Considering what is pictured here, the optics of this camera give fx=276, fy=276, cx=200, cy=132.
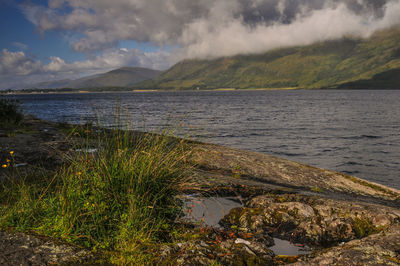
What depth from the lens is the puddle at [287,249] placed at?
4.70 metres

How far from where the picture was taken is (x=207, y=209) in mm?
6359

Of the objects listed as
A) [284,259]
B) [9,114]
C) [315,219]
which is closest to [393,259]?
[284,259]

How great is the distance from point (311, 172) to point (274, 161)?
56.7 inches

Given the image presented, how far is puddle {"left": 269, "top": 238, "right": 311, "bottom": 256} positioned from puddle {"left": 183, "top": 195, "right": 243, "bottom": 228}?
122 centimetres

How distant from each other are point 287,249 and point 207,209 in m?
2.07

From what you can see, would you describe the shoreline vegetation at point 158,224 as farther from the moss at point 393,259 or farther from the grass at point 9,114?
the grass at point 9,114

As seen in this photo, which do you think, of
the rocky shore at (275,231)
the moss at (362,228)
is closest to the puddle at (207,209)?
the rocky shore at (275,231)

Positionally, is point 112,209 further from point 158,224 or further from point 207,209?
point 207,209

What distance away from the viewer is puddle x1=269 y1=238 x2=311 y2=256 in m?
4.70

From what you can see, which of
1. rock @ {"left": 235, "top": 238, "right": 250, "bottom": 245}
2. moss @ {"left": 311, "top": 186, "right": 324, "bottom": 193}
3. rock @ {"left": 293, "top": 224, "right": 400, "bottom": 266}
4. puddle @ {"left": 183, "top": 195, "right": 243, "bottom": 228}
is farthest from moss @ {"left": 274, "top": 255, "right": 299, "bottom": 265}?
moss @ {"left": 311, "top": 186, "right": 324, "bottom": 193}

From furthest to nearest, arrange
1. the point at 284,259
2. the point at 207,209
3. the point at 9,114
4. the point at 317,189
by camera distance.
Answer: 1. the point at 9,114
2. the point at 317,189
3. the point at 207,209
4. the point at 284,259

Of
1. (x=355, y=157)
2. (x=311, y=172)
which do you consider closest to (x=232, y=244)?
(x=311, y=172)

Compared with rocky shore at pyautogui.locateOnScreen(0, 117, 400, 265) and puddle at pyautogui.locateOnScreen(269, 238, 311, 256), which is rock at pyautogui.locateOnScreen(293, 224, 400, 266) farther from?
puddle at pyautogui.locateOnScreen(269, 238, 311, 256)

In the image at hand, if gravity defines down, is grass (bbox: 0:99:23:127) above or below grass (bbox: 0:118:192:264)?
above
